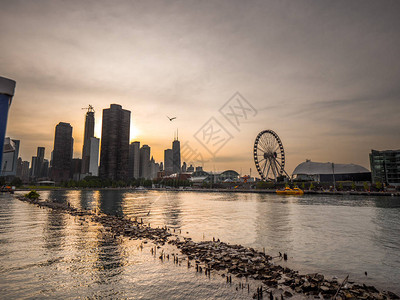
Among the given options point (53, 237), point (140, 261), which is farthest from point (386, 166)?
point (53, 237)

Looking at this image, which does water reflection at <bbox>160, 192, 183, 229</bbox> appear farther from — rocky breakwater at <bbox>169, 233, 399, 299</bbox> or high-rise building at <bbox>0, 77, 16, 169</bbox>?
high-rise building at <bbox>0, 77, 16, 169</bbox>

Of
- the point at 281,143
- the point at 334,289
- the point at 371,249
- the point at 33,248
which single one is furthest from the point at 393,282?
the point at 281,143

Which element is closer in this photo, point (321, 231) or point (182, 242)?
point (182, 242)

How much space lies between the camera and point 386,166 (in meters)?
189

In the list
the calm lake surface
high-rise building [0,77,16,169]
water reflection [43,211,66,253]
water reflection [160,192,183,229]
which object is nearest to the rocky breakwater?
the calm lake surface

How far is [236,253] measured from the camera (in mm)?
22453

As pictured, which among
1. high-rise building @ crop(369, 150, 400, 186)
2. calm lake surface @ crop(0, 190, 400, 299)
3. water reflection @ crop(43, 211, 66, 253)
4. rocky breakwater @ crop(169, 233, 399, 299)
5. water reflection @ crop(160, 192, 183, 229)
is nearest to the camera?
rocky breakwater @ crop(169, 233, 399, 299)

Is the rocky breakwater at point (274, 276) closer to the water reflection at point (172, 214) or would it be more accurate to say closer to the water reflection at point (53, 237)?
the water reflection at point (53, 237)

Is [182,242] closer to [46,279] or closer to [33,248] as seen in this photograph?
[46,279]

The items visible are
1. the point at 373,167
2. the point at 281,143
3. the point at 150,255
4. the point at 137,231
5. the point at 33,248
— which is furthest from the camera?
the point at 373,167

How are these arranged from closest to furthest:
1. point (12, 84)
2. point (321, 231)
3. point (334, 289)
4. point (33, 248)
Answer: point (12, 84) → point (334, 289) → point (33, 248) → point (321, 231)

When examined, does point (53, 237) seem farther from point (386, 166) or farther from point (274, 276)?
point (386, 166)

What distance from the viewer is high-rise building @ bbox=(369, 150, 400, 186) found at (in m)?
184

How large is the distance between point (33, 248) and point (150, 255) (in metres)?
12.8
